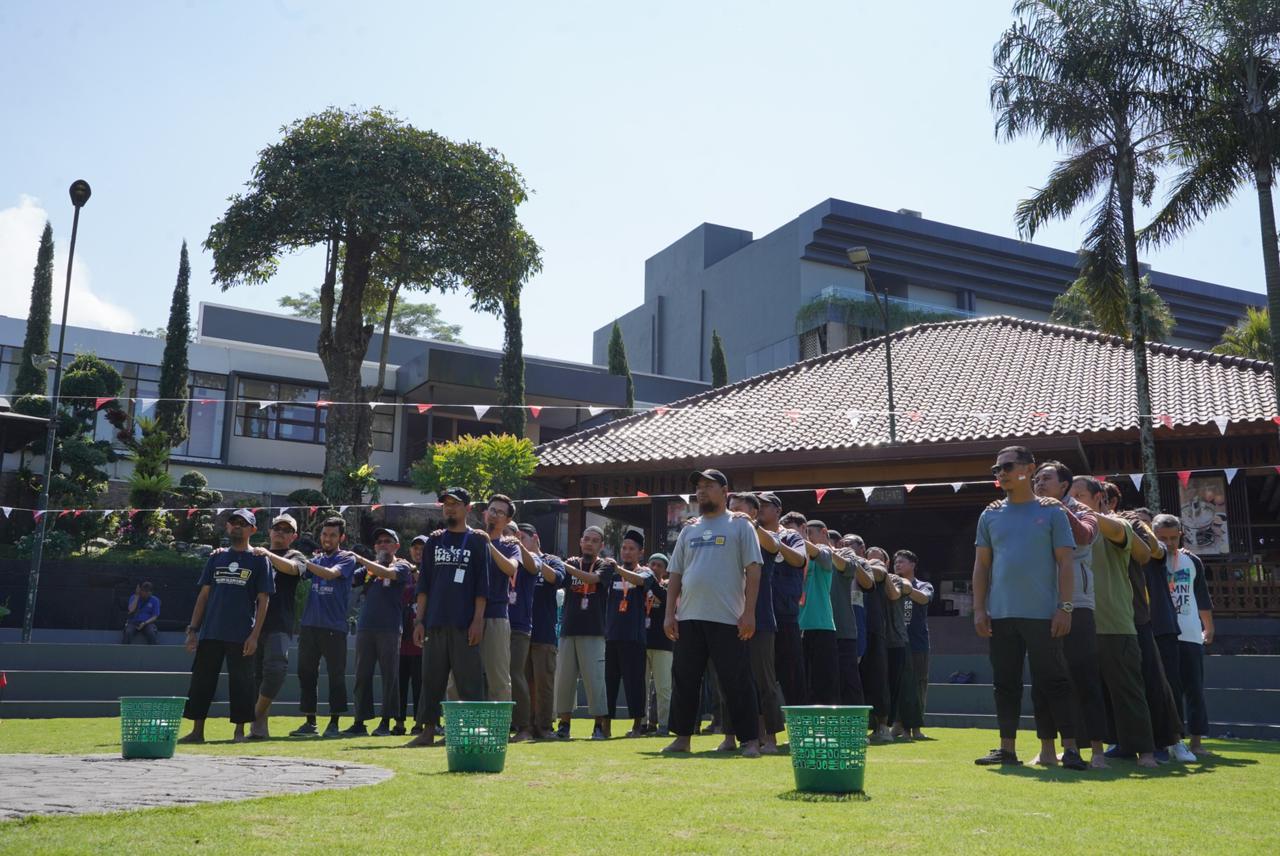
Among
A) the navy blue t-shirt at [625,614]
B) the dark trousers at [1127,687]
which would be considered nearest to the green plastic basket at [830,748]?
the dark trousers at [1127,687]

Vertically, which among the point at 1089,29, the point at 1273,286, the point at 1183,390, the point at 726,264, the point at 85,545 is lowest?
the point at 85,545

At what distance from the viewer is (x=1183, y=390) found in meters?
20.2

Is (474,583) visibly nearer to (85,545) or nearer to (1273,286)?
(1273,286)

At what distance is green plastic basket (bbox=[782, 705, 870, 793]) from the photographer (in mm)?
5184

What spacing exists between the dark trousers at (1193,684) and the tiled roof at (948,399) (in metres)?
10.5

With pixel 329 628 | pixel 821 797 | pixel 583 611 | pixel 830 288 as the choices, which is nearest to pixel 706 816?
pixel 821 797

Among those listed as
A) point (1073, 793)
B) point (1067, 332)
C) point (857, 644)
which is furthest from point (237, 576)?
point (1067, 332)

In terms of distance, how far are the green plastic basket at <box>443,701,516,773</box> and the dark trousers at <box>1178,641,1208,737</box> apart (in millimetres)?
5104

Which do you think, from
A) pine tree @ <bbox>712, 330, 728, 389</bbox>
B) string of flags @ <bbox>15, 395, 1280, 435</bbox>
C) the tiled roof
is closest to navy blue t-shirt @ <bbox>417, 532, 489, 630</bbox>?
string of flags @ <bbox>15, 395, 1280, 435</bbox>

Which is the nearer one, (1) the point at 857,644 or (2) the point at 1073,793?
(2) the point at 1073,793

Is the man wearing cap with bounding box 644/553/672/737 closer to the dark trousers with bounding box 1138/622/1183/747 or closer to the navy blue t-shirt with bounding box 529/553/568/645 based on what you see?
the navy blue t-shirt with bounding box 529/553/568/645

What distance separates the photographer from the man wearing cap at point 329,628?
10219 millimetres

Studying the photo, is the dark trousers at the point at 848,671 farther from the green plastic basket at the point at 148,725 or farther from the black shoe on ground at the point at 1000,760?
the green plastic basket at the point at 148,725

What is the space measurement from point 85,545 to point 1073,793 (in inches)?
868
